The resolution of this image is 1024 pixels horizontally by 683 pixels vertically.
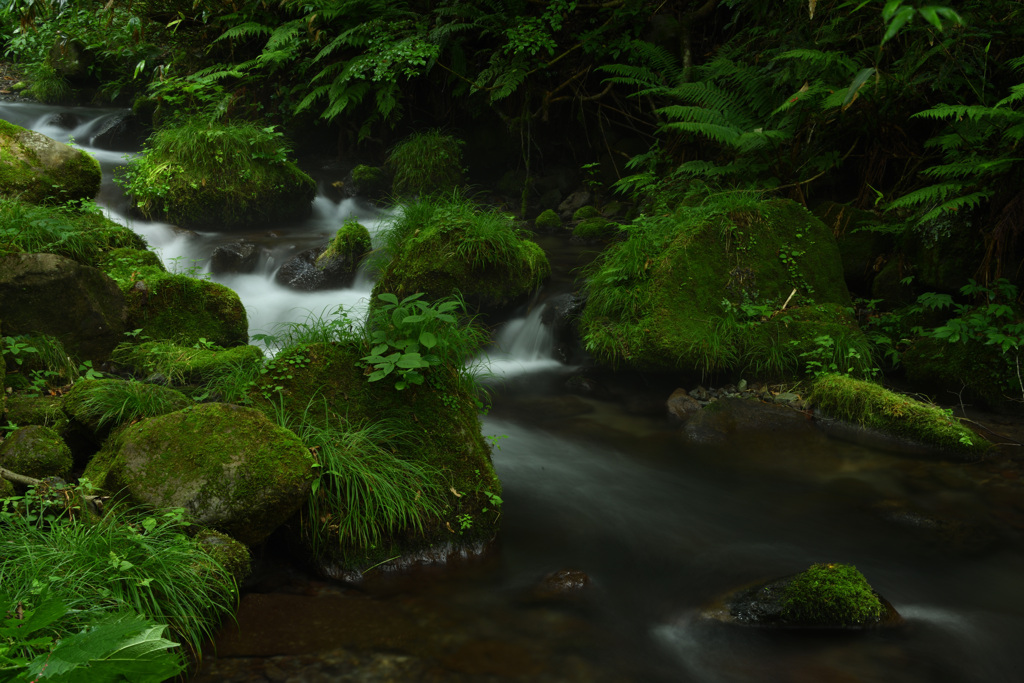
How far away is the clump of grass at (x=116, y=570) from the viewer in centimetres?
239

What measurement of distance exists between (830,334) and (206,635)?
199 inches

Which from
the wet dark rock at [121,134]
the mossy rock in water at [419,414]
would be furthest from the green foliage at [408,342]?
the wet dark rock at [121,134]

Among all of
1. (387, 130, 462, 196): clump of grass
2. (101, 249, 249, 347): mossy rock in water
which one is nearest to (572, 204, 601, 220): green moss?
(387, 130, 462, 196): clump of grass

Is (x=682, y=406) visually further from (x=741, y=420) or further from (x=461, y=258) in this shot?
(x=461, y=258)

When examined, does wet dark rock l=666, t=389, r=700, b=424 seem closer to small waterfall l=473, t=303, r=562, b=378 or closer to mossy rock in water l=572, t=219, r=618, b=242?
small waterfall l=473, t=303, r=562, b=378

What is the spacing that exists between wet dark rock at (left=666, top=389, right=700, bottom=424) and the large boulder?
4.36 metres

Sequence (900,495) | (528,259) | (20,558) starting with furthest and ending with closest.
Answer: (528,259) < (900,495) < (20,558)

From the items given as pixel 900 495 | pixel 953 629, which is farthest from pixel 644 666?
pixel 900 495

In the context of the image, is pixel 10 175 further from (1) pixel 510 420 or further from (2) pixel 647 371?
(2) pixel 647 371

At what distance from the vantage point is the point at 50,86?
1289 centimetres

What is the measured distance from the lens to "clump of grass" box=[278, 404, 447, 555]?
3.32m

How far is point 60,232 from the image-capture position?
5148 mm

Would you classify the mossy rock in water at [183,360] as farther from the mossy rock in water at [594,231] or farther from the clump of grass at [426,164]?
the clump of grass at [426,164]

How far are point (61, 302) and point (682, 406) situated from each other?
4.68 m
